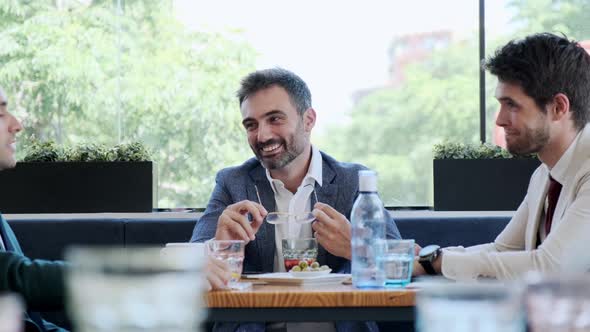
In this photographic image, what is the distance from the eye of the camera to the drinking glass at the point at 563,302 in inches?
24.9

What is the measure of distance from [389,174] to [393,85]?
0.50 m

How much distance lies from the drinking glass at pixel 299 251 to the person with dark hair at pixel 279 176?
0.34 meters

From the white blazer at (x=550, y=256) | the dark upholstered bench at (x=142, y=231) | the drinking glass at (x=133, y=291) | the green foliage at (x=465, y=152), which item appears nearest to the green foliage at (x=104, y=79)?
the dark upholstered bench at (x=142, y=231)

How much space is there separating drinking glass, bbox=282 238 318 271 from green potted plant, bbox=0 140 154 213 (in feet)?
5.38

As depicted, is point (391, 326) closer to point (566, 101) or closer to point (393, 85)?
point (566, 101)

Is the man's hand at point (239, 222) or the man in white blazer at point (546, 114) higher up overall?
the man in white blazer at point (546, 114)

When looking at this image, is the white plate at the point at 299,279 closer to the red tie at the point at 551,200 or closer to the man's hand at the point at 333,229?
the man's hand at the point at 333,229

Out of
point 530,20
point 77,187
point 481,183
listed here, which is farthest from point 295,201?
point 530,20

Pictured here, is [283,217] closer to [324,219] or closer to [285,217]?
[285,217]

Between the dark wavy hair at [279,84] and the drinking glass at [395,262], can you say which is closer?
the drinking glass at [395,262]

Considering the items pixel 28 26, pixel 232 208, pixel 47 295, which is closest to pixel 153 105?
pixel 28 26

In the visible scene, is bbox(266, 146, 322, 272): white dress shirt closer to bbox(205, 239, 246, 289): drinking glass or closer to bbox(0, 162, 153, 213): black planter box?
bbox(205, 239, 246, 289): drinking glass

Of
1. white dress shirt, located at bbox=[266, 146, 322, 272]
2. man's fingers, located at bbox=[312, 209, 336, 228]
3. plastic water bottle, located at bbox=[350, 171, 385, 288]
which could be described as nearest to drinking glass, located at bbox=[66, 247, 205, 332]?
plastic water bottle, located at bbox=[350, 171, 385, 288]

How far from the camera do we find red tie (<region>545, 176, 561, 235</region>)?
2.69 meters
